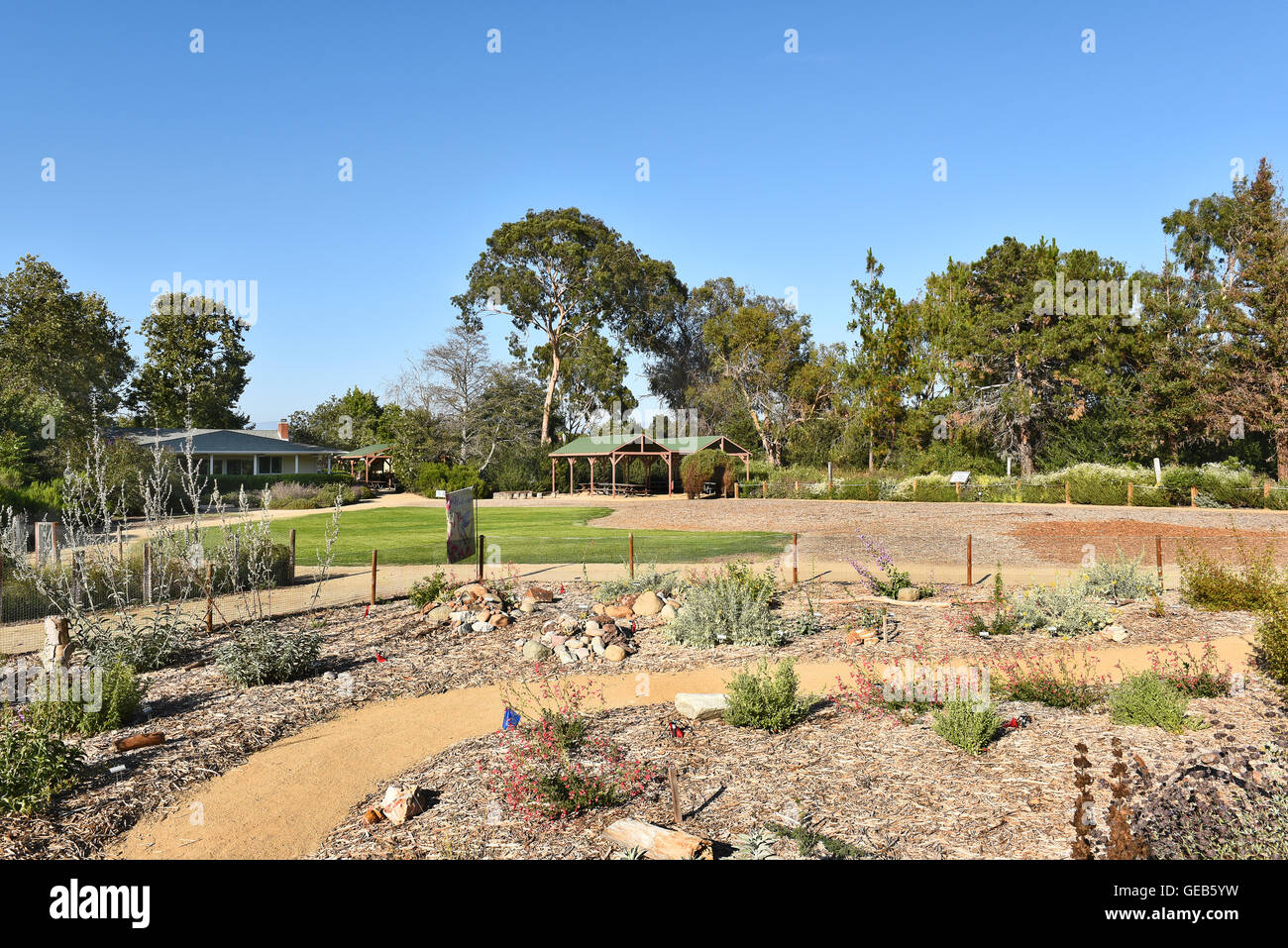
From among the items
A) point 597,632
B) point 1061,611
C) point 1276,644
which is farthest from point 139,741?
point 1061,611

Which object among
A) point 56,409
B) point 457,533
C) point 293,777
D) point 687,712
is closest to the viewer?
point 293,777

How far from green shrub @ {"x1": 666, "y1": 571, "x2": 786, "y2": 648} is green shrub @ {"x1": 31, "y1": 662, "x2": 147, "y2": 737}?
5.47 metres

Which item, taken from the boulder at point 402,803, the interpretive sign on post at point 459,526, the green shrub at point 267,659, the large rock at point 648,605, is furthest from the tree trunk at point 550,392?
the boulder at point 402,803

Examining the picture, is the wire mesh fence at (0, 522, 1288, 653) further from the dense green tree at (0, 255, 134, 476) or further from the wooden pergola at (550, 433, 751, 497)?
the dense green tree at (0, 255, 134, 476)

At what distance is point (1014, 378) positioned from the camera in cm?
3941

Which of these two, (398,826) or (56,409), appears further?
(56,409)

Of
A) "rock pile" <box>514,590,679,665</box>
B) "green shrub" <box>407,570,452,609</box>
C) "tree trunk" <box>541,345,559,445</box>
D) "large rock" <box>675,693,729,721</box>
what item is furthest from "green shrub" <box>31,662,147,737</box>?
"tree trunk" <box>541,345,559,445</box>

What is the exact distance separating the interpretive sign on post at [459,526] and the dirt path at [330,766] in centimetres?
884

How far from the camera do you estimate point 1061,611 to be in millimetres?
9266

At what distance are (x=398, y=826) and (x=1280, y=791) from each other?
502cm

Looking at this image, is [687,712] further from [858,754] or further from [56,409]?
[56,409]
